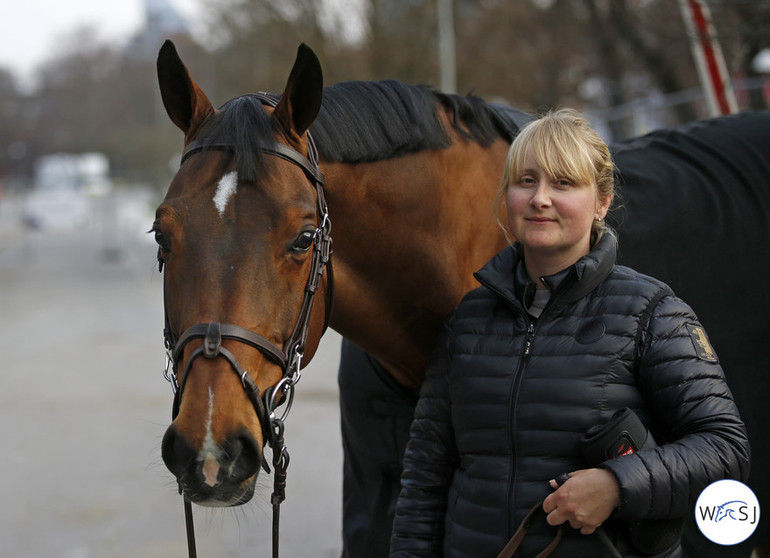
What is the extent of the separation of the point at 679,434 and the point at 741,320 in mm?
1152

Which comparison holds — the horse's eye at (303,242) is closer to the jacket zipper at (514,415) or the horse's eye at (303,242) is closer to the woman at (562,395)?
the woman at (562,395)

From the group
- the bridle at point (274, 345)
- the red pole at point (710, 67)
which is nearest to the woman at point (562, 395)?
the bridle at point (274, 345)

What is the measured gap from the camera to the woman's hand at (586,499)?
5.45ft

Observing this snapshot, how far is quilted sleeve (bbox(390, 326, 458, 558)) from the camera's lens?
6.68ft

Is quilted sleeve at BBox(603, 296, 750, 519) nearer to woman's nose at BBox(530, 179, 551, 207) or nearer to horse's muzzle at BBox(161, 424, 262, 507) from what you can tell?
woman's nose at BBox(530, 179, 551, 207)

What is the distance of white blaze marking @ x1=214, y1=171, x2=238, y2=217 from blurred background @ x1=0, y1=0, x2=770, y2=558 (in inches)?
31.7

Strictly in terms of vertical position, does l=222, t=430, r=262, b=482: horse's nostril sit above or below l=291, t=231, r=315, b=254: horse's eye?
below

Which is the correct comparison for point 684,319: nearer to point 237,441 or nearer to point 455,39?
point 237,441

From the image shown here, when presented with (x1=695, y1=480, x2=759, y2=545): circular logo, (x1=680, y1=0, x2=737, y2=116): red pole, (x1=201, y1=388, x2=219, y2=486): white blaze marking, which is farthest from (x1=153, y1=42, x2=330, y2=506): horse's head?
(x1=680, y1=0, x2=737, y2=116): red pole

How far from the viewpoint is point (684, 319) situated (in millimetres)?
1789

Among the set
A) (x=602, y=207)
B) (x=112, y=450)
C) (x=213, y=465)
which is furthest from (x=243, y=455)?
(x=112, y=450)

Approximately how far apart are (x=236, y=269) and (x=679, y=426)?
3.28 feet

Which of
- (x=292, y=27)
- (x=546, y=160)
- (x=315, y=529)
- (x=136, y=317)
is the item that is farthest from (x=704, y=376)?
(x=292, y=27)

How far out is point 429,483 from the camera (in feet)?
6.70
